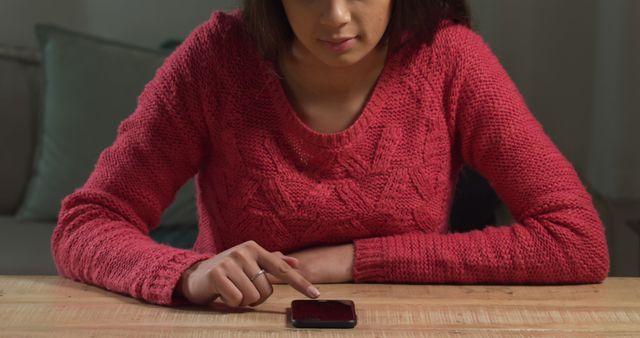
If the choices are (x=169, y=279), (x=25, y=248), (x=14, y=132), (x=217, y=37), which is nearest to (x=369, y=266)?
(x=169, y=279)

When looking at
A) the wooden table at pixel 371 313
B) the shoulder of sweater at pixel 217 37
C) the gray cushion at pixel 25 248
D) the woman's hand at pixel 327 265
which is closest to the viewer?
the wooden table at pixel 371 313

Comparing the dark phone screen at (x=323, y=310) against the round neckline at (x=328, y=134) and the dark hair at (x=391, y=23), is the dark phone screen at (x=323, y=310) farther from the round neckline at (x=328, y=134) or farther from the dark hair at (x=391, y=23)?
the dark hair at (x=391, y=23)

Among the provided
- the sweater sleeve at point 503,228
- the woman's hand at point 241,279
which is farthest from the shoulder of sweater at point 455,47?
the woman's hand at point 241,279

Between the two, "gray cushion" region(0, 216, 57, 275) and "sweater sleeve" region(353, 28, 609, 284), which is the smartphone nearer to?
"sweater sleeve" region(353, 28, 609, 284)

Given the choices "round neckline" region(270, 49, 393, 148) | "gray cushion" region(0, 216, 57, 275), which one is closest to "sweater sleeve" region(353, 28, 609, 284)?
"round neckline" region(270, 49, 393, 148)

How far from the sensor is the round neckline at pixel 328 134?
142 cm

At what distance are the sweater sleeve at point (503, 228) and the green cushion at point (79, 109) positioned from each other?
3.89ft

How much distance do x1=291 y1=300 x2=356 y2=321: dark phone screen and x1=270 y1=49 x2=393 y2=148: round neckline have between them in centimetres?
31

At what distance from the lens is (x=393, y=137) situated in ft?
4.70

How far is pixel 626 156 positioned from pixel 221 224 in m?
1.58

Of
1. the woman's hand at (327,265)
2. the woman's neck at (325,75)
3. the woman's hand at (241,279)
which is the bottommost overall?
the woman's hand at (327,265)

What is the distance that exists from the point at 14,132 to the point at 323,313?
5.53ft

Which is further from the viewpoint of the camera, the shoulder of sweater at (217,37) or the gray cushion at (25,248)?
the gray cushion at (25,248)

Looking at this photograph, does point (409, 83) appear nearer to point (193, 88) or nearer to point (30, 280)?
point (193, 88)
